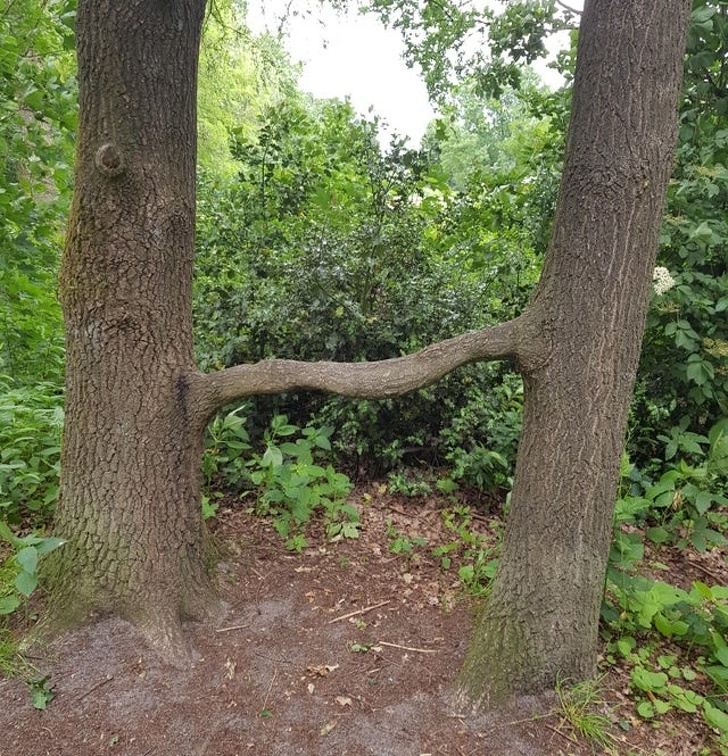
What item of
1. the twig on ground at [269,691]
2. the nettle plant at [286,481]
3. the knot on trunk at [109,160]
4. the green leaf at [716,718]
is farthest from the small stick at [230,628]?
the knot on trunk at [109,160]

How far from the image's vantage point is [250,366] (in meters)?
2.15

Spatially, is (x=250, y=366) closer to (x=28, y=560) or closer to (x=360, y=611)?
(x=28, y=560)

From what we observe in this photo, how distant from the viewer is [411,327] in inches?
144

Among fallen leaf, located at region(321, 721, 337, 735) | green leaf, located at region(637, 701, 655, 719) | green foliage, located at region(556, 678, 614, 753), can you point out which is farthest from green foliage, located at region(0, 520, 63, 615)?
green leaf, located at region(637, 701, 655, 719)

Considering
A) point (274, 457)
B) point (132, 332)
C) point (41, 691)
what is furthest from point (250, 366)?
point (41, 691)

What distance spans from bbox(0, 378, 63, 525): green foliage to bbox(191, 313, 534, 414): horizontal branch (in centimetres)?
116

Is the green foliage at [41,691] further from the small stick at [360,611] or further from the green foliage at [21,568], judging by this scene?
the small stick at [360,611]

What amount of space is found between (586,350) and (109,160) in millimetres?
1910

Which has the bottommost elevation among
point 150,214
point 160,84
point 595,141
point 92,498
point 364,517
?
point 364,517

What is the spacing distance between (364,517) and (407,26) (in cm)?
377

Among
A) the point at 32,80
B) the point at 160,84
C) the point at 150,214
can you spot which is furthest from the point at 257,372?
the point at 32,80

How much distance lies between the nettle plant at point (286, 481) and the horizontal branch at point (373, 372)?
0.66 m

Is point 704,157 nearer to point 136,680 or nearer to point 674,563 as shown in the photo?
point 674,563

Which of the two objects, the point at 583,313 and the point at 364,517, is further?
the point at 364,517
